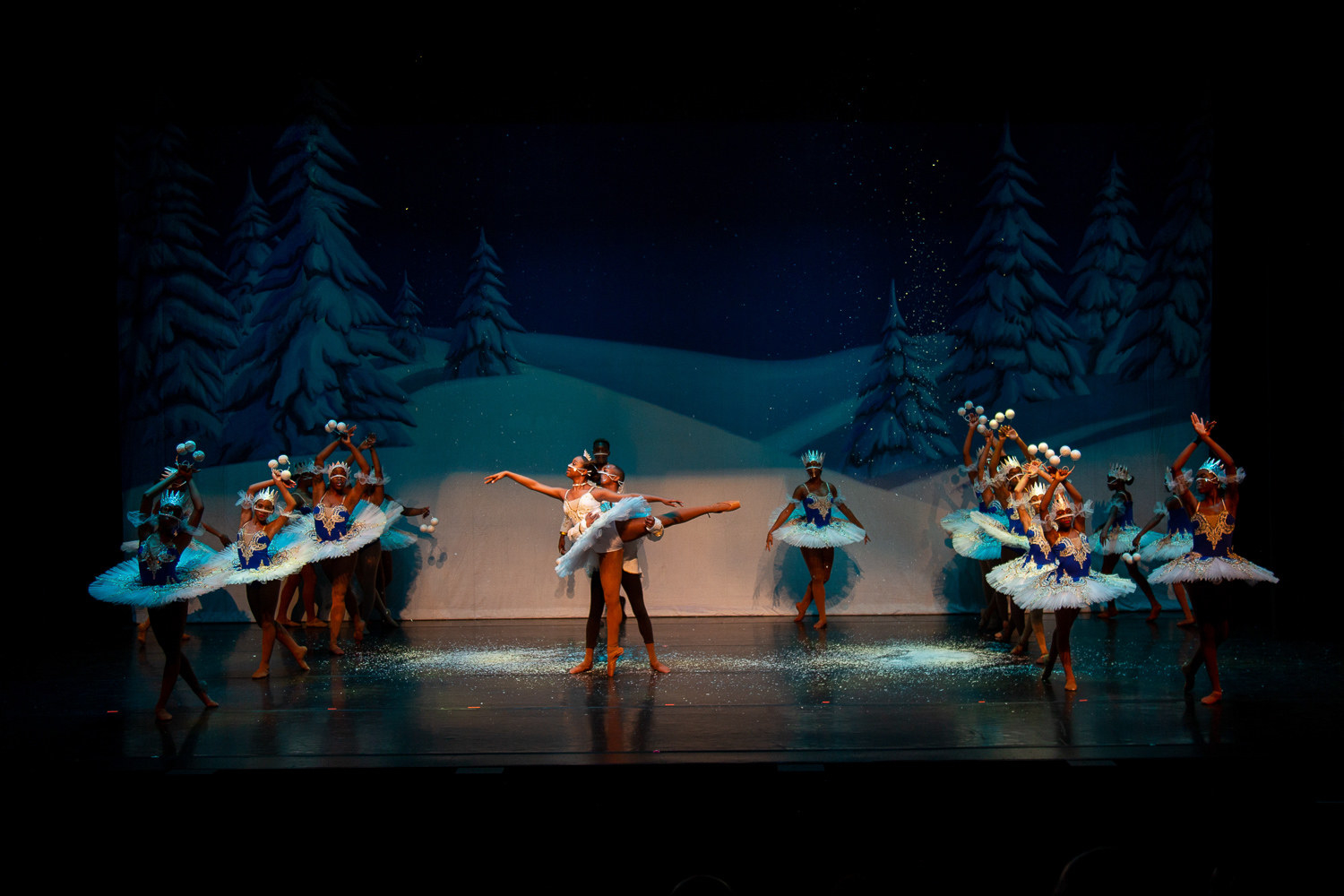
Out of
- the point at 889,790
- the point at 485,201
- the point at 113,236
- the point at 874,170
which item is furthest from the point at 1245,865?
the point at 113,236

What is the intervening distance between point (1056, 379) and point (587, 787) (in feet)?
23.8

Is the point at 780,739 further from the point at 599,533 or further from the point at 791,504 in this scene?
the point at 791,504

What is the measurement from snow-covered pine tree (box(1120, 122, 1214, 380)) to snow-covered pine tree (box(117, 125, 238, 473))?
363 inches

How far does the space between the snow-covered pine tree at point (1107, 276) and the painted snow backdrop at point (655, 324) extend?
71mm

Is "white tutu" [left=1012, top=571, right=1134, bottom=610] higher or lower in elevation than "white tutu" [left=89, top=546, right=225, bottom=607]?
lower

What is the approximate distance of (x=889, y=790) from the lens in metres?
4.46

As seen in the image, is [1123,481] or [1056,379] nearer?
[1123,481]

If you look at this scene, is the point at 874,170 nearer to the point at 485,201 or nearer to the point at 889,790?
the point at 485,201

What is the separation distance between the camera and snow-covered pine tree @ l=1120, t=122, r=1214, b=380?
9.76 m

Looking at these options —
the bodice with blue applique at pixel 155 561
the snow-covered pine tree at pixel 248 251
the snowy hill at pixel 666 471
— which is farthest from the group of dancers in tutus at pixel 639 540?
the snow-covered pine tree at pixel 248 251

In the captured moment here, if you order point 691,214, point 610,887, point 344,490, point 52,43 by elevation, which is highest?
point 52,43

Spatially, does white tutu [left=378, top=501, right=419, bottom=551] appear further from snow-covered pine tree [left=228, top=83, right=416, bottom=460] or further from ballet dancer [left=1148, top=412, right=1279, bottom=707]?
ballet dancer [left=1148, top=412, right=1279, bottom=707]

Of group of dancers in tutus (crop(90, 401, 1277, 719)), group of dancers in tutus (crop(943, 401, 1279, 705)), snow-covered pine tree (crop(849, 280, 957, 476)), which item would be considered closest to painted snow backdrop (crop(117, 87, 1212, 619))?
snow-covered pine tree (crop(849, 280, 957, 476))

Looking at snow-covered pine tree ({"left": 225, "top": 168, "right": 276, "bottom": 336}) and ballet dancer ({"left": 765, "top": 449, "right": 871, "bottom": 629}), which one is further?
snow-covered pine tree ({"left": 225, "top": 168, "right": 276, "bottom": 336})
